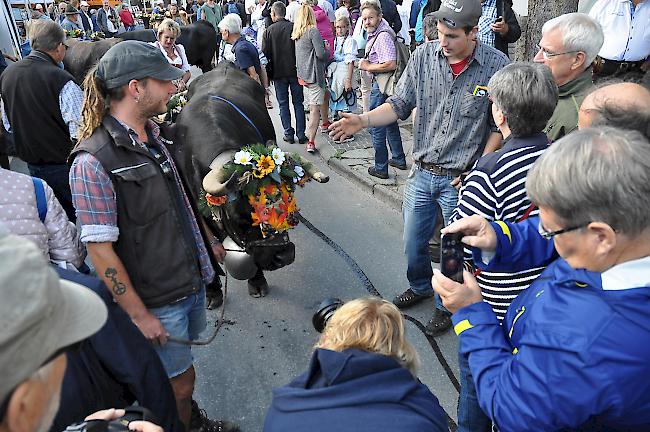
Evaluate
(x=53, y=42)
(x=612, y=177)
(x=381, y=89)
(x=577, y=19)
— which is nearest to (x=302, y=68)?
(x=381, y=89)

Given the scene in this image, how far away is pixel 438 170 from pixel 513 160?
118 centimetres

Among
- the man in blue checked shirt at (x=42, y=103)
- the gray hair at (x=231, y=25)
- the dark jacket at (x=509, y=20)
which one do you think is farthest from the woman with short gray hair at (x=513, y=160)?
the gray hair at (x=231, y=25)

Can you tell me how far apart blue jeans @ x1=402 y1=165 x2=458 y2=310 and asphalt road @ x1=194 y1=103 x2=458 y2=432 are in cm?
48

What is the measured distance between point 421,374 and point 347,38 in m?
5.35

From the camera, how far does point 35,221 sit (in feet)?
6.86

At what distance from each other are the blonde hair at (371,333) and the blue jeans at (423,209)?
192 centimetres

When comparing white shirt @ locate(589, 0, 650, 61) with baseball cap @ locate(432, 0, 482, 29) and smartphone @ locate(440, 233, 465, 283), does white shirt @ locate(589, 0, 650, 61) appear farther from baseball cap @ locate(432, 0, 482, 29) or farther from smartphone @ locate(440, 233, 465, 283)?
smartphone @ locate(440, 233, 465, 283)

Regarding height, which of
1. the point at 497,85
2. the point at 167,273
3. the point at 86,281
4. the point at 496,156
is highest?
the point at 497,85

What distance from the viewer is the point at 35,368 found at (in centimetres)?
91

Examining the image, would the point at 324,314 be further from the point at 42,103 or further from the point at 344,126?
the point at 42,103

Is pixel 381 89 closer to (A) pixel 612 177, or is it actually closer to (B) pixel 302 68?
(B) pixel 302 68

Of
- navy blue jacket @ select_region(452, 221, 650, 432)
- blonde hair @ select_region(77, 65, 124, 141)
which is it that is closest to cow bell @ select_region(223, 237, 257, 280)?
blonde hair @ select_region(77, 65, 124, 141)

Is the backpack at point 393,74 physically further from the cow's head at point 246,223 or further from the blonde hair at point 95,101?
the blonde hair at point 95,101

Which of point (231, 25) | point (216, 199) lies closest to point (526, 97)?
point (216, 199)
